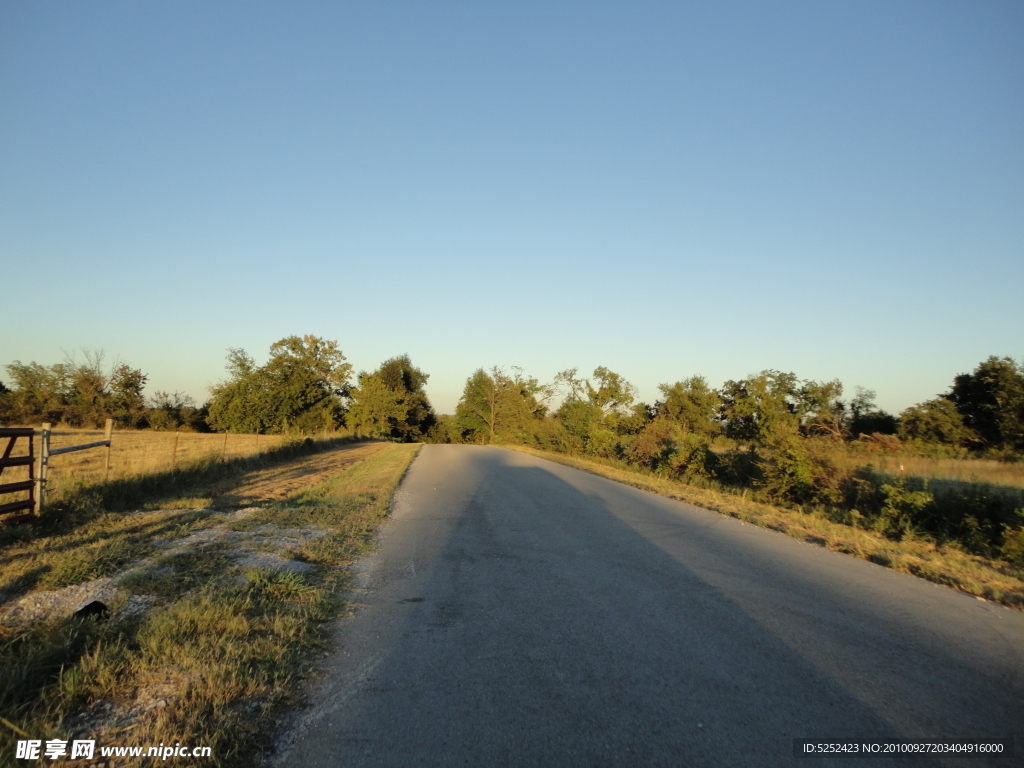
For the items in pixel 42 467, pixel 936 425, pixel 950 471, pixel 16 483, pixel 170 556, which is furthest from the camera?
pixel 936 425

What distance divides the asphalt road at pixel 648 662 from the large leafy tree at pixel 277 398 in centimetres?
4208

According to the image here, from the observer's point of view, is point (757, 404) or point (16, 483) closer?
point (16, 483)

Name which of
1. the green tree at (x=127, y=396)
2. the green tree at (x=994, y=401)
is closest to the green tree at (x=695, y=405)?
the green tree at (x=994, y=401)

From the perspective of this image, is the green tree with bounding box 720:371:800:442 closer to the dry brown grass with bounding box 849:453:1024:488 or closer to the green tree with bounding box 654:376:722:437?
the green tree with bounding box 654:376:722:437

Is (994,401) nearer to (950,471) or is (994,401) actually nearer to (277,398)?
(950,471)

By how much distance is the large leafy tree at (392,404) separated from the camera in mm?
58250

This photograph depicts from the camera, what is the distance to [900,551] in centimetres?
841

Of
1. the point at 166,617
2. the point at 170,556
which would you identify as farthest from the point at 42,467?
the point at 166,617

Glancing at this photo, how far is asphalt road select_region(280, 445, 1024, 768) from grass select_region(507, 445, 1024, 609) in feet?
1.60

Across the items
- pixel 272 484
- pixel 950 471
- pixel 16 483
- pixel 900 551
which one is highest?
pixel 16 483

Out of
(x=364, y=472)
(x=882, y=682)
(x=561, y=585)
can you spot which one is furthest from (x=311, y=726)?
(x=364, y=472)

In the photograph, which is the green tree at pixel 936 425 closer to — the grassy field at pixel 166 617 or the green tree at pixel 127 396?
the grassy field at pixel 166 617

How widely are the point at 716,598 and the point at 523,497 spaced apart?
7809 millimetres

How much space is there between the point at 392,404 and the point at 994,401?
49208 millimetres
